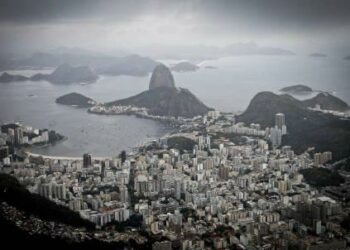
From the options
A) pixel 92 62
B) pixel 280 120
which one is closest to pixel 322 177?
pixel 280 120

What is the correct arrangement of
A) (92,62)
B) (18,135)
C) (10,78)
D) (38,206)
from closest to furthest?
(38,206) → (18,135) → (10,78) → (92,62)

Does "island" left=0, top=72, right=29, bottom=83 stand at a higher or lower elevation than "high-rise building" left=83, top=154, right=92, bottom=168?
higher

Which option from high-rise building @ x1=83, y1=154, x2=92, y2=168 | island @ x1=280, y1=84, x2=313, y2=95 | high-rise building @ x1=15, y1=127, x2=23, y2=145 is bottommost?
high-rise building @ x1=83, y1=154, x2=92, y2=168

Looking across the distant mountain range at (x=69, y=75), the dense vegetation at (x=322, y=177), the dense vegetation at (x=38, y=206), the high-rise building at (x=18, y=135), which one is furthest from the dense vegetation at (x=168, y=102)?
the dense vegetation at (x=38, y=206)

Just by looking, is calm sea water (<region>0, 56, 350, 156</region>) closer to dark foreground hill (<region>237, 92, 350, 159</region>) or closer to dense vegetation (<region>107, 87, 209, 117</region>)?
dense vegetation (<region>107, 87, 209, 117</region>)

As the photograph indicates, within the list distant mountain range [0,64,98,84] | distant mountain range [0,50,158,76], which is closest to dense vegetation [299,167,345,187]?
distant mountain range [0,50,158,76]

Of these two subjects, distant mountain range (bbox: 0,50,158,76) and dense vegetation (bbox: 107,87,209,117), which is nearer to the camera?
distant mountain range (bbox: 0,50,158,76)

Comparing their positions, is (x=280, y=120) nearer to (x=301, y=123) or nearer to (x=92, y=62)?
(x=301, y=123)
